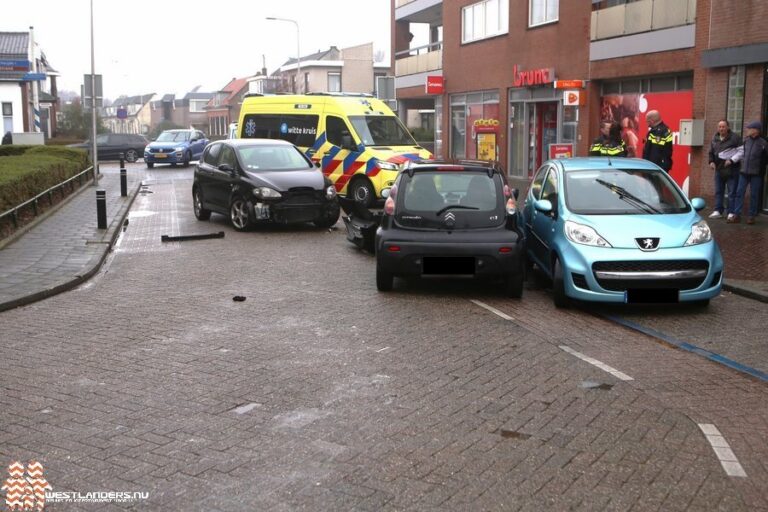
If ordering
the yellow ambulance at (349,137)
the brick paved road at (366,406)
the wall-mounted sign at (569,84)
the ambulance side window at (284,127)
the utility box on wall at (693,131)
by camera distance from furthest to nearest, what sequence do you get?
the wall-mounted sign at (569,84)
the ambulance side window at (284,127)
the yellow ambulance at (349,137)
the utility box on wall at (693,131)
the brick paved road at (366,406)

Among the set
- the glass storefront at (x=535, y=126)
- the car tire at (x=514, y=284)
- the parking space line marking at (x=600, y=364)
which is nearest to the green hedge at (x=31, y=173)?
the car tire at (x=514, y=284)

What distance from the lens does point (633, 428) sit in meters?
5.11

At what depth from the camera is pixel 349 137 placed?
1817 cm

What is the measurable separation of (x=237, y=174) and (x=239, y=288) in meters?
5.75

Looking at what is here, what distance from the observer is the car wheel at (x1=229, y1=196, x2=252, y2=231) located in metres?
15.0

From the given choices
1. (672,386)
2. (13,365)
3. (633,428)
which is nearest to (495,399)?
(633,428)

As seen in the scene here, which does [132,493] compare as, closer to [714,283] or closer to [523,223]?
[714,283]

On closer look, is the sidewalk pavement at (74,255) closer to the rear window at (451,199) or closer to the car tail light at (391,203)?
the rear window at (451,199)

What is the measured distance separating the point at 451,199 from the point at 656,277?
235cm

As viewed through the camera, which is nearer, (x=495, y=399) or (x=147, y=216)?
(x=495, y=399)

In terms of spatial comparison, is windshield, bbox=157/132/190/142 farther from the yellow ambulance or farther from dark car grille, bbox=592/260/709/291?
dark car grille, bbox=592/260/709/291

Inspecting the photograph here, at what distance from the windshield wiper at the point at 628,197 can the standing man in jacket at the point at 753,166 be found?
19.6 feet

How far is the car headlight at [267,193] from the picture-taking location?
1457 centimetres

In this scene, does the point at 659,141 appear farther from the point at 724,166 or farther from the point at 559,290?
the point at 559,290
